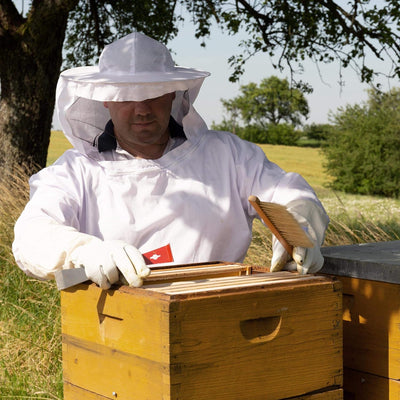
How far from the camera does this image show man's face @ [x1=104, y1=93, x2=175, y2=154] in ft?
8.97

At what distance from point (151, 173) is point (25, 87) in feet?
19.6

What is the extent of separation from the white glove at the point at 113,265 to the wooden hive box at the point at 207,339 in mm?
39

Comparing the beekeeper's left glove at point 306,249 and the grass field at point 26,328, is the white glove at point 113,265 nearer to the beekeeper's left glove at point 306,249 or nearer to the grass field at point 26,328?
the beekeeper's left glove at point 306,249

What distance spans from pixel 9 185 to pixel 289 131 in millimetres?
57369

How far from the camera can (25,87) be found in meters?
8.20

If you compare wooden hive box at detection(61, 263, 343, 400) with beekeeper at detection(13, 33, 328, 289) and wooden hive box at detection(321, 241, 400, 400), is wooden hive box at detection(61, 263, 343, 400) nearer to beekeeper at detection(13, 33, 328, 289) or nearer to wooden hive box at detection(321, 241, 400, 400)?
wooden hive box at detection(321, 241, 400, 400)

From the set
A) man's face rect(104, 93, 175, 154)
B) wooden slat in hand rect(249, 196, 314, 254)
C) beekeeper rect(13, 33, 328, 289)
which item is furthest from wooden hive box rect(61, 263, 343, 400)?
man's face rect(104, 93, 175, 154)

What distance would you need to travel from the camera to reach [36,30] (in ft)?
25.3

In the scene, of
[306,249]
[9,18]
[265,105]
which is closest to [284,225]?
[306,249]

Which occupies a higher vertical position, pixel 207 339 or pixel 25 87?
pixel 25 87

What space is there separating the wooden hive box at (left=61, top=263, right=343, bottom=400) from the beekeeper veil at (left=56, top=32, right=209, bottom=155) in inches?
37.5

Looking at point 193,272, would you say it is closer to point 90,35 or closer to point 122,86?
point 122,86

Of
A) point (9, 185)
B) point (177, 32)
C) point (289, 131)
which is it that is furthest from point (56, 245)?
point (289, 131)

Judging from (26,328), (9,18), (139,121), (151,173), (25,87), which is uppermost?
(9,18)
